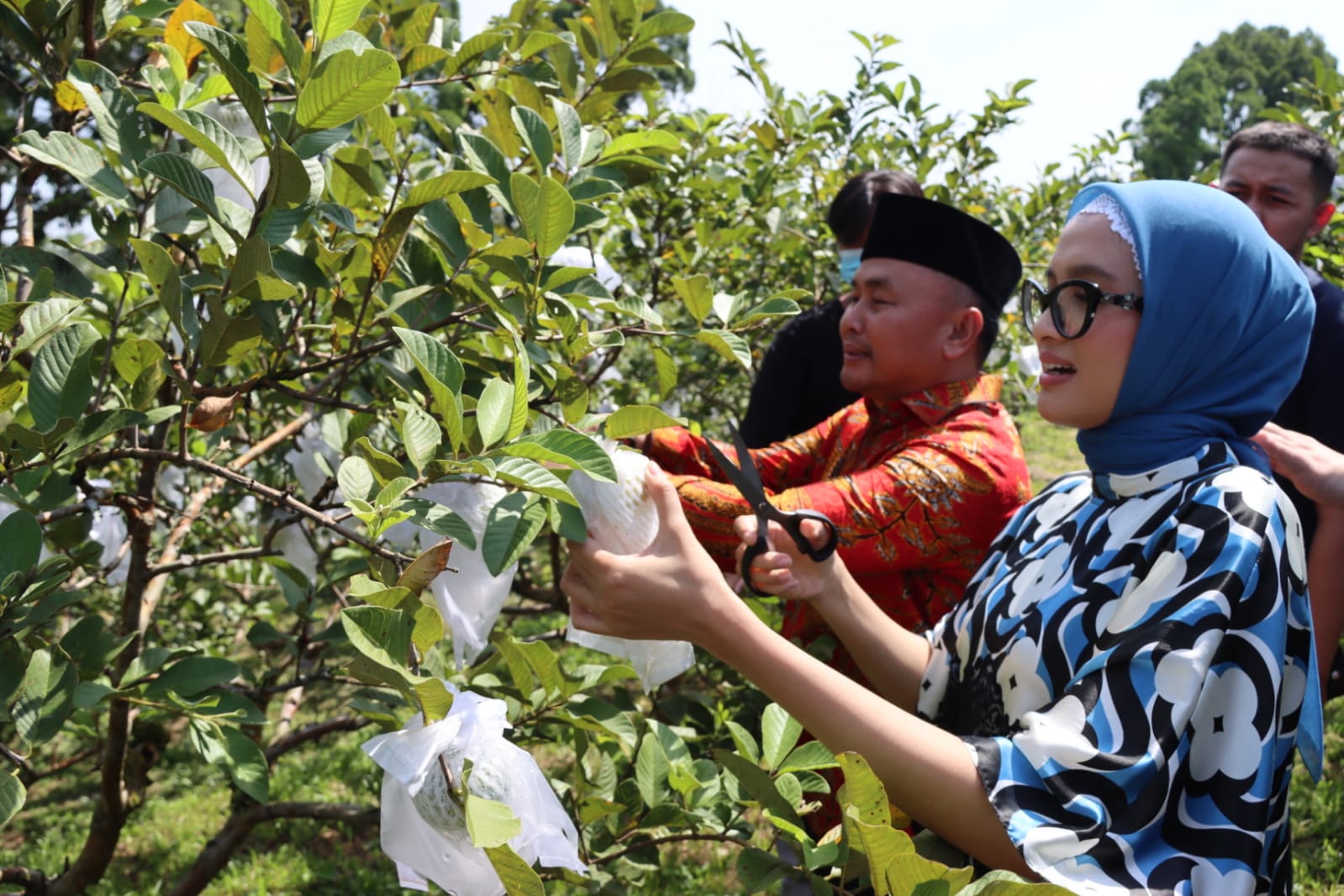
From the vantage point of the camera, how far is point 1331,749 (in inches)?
154

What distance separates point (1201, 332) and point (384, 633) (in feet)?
3.05

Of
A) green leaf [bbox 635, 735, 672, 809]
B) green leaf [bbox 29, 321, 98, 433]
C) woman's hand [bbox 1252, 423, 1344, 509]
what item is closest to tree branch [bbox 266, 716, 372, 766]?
green leaf [bbox 635, 735, 672, 809]

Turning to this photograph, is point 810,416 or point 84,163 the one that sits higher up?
point 84,163

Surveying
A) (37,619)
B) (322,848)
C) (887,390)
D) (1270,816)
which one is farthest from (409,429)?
(322,848)

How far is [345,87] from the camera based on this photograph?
1016 millimetres

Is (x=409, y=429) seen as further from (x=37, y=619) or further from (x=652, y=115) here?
(x=652, y=115)

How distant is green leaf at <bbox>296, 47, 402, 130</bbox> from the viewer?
3.30 ft

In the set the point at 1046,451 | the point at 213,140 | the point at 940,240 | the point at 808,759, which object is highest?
the point at 213,140

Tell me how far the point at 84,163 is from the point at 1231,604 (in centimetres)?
134

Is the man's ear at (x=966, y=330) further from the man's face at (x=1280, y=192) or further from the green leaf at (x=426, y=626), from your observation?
the green leaf at (x=426, y=626)

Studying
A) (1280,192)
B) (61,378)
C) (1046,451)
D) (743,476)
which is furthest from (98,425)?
(1046,451)

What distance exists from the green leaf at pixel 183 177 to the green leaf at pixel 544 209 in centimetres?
32

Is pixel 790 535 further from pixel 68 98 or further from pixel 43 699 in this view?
pixel 68 98

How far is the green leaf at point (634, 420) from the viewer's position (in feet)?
4.01
